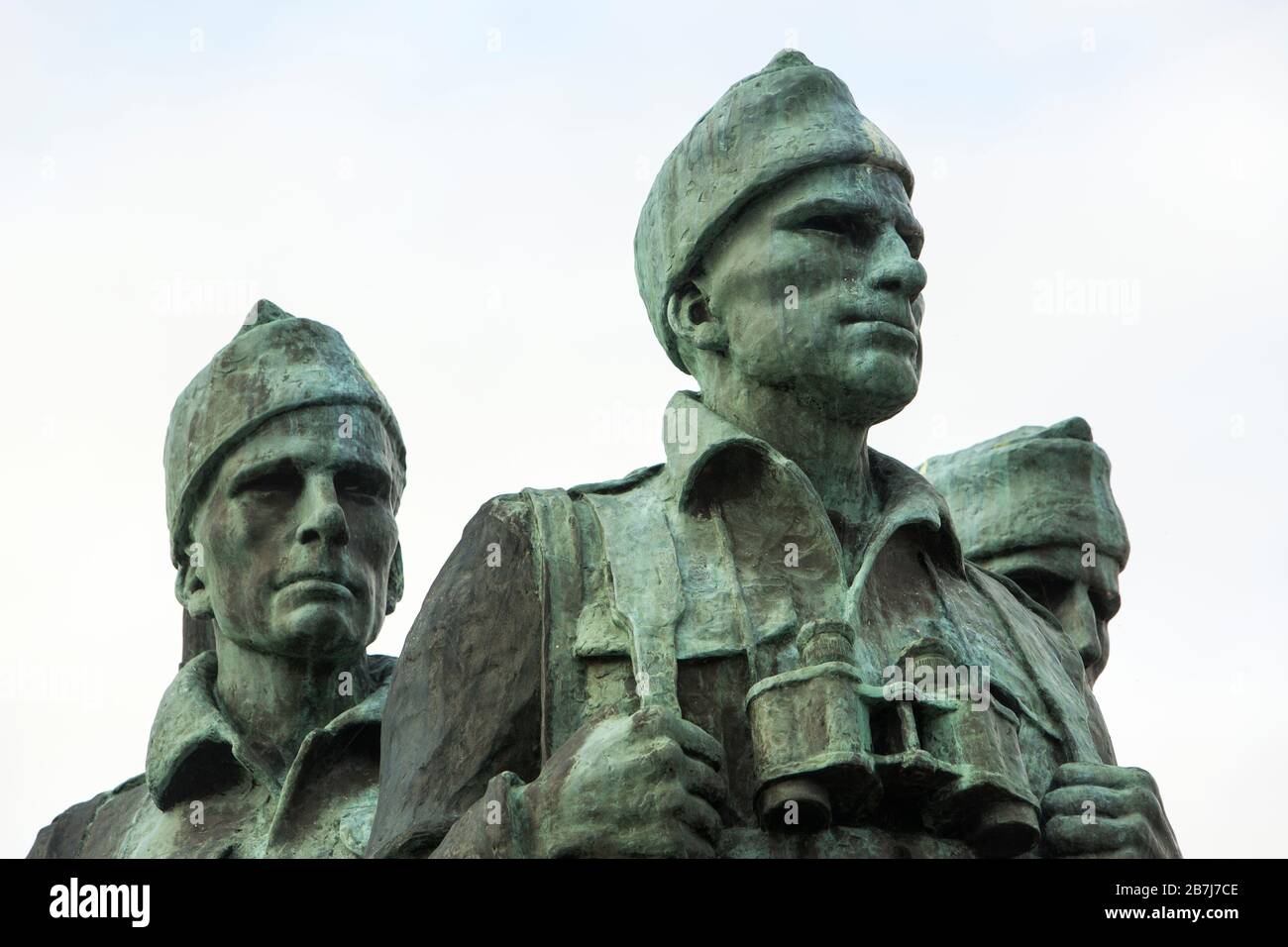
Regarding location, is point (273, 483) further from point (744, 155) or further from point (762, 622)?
point (762, 622)

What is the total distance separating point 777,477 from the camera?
456 inches

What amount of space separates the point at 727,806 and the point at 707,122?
2.72 meters

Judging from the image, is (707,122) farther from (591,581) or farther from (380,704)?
(380,704)

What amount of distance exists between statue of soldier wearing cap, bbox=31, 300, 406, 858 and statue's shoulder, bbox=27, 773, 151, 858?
0.09 feet

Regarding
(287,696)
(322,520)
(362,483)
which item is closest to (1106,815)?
(322,520)

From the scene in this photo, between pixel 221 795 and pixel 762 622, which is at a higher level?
pixel 221 795

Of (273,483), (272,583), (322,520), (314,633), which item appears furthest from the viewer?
(273,483)

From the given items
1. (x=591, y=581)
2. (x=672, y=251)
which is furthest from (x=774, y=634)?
(x=672, y=251)

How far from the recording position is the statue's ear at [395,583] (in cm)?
1420

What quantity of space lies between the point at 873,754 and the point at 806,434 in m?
1.48

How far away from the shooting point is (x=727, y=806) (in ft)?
35.2

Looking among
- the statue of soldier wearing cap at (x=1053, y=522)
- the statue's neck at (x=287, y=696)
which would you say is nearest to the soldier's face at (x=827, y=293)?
the statue's neck at (x=287, y=696)

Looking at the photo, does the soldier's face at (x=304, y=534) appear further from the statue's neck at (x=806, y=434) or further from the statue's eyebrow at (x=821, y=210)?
the statue's eyebrow at (x=821, y=210)

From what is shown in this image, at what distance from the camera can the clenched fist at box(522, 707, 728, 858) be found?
406 inches
